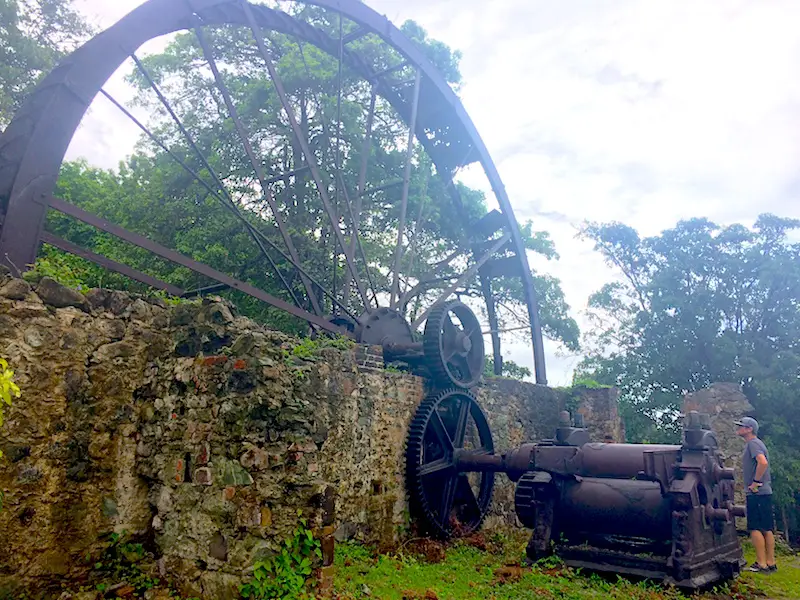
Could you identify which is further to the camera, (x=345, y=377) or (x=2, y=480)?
(x=345, y=377)

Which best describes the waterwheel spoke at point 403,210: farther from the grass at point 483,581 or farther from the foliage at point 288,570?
the foliage at point 288,570

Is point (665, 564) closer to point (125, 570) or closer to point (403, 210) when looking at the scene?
point (125, 570)

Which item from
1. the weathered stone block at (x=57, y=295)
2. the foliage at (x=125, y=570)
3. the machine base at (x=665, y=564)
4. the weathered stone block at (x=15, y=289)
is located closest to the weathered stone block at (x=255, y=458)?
the foliage at (x=125, y=570)

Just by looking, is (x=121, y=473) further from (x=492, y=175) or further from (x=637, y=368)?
(x=637, y=368)

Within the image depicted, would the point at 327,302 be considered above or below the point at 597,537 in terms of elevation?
above

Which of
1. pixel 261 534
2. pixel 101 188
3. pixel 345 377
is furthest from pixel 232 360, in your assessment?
pixel 101 188

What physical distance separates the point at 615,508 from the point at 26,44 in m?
11.8

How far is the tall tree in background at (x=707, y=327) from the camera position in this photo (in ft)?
37.8

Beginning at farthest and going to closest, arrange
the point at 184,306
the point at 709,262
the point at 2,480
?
the point at 709,262 → the point at 184,306 → the point at 2,480

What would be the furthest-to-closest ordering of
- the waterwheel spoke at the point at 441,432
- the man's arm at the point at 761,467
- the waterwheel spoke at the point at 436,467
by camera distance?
the waterwheel spoke at the point at 441,432
the waterwheel spoke at the point at 436,467
the man's arm at the point at 761,467

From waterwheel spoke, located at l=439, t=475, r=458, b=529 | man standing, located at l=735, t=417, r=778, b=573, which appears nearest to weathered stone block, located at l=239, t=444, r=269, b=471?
waterwheel spoke, located at l=439, t=475, r=458, b=529

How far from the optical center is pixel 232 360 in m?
4.15

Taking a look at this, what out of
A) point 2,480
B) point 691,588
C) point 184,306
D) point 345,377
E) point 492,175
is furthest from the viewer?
point 492,175

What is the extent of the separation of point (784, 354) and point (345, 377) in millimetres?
9497
